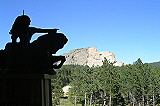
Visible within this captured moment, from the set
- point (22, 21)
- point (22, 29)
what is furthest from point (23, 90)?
point (22, 21)

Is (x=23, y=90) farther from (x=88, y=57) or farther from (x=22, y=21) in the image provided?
(x=88, y=57)

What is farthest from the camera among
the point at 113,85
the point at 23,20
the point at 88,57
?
the point at 88,57

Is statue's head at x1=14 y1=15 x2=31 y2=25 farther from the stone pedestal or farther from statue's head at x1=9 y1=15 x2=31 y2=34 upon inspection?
the stone pedestal

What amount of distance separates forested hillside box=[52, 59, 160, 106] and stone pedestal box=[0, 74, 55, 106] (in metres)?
16.6

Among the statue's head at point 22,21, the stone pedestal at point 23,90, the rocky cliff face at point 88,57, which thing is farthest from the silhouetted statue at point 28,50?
the rocky cliff face at point 88,57

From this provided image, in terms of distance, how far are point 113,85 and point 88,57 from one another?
66.7m

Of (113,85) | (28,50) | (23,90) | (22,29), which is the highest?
(22,29)

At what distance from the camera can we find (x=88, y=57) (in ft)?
285

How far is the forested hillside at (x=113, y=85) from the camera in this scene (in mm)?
20609

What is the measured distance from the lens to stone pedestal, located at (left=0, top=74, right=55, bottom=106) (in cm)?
300

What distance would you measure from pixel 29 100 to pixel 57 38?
1.03m

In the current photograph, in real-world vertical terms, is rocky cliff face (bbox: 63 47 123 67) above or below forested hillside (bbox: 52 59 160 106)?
above

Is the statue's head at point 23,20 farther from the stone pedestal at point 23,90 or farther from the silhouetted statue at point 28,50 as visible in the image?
the stone pedestal at point 23,90

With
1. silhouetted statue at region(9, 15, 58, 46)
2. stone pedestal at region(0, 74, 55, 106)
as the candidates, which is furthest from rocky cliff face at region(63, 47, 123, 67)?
stone pedestal at region(0, 74, 55, 106)
